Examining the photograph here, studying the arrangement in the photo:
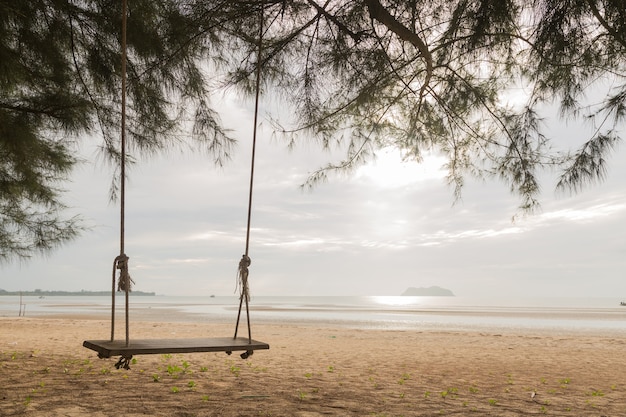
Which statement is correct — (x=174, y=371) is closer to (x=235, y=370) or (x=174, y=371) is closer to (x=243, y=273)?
(x=235, y=370)

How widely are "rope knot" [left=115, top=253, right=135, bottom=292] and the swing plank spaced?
0.35 m

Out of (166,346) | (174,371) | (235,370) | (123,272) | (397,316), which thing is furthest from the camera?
(397,316)

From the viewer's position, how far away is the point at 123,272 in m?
3.20

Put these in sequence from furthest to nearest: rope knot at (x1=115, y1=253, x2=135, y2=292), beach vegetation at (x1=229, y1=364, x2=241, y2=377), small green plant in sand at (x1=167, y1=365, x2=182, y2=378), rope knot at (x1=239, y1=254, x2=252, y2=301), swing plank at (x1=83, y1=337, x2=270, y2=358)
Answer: beach vegetation at (x1=229, y1=364, x2=241, y2=377) < small green plant in sand at (x1=167, y1=365, x2=182, y2=378) < rope knot at (x1=239, y1=254, x2=252, y2=301) < rope knot at (x1=115, y1=253, x2=135, y2=292) < swing plank at (x1=83, y1=337, x2=270, y2=358)

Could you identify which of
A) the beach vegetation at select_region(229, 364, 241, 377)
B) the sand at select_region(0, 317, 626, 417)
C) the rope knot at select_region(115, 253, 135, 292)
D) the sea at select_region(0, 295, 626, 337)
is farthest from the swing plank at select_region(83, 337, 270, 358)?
the sea at select_region(0, 295, 626, 337)

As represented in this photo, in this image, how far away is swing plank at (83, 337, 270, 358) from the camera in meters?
2.89

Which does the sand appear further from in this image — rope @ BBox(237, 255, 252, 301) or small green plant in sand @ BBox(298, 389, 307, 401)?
rope @ BBox(237, 255, 252, 301)

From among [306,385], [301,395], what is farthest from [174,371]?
[301,395]

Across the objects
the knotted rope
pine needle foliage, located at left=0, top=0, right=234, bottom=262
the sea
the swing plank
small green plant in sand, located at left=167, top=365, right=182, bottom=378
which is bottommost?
the sea

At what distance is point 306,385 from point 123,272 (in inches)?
94.6

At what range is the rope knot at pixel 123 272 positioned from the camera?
3.17 m

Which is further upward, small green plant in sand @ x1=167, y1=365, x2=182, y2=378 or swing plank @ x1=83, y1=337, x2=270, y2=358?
swing plank @ x1=83, y1=337, x2=270, y2=358

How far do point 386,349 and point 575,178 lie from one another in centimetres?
544

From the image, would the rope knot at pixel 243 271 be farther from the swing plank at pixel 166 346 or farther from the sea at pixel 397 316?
the sea at pixel 397 316
